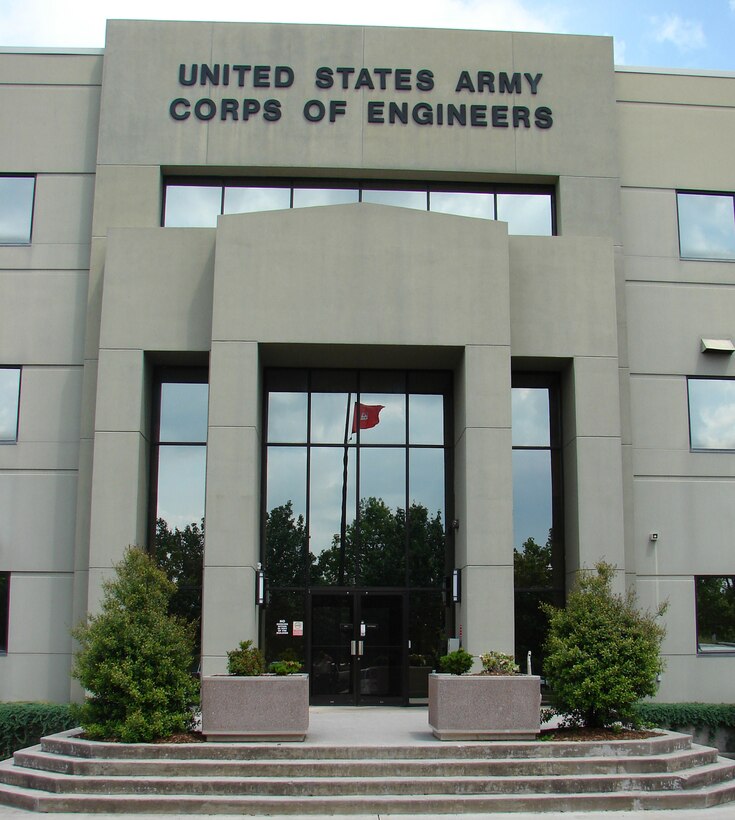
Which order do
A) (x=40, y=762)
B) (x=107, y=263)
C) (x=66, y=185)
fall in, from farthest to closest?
(x=66, y=185)
(x=107, y=263)
(x=40, y=762)

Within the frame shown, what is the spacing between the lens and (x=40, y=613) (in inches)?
804

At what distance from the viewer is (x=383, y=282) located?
797 inches

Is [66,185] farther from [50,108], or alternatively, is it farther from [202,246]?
[202,246]

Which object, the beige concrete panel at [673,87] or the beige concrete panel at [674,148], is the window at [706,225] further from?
the beige concrete panel at [673,87]

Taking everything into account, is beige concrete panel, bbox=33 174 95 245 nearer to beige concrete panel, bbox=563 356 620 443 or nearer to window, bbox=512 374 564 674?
window, bbox=512 374 564 674

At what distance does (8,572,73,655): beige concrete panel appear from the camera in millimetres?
20266

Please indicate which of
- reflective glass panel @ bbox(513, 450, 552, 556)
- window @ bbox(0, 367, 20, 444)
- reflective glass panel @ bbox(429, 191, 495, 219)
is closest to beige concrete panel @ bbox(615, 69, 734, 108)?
reflective glass panel @ bbox(429, 191, 495, 219)

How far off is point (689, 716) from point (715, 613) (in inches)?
127

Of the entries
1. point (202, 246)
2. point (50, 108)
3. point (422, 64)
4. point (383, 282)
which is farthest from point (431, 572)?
point (50, 108)

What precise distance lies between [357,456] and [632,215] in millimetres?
8015

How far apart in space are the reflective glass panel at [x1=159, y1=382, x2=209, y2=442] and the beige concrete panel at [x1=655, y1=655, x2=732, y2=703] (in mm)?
10566

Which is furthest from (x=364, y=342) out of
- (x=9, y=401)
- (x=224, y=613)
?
(x=9, y=401)

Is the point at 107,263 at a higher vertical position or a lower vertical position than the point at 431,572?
higher

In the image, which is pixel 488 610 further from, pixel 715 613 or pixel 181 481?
pixel 181 481
